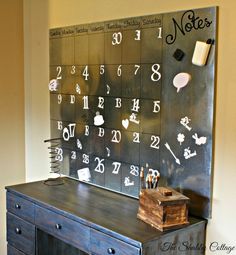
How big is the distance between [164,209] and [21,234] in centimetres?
107

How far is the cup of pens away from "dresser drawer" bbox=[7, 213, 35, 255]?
2.36 feet

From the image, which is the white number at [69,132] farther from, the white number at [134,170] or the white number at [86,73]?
the white number at [134,170]

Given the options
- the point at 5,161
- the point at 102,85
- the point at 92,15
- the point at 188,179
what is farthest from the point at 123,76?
the point at 5,161

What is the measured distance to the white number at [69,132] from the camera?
2768 mm

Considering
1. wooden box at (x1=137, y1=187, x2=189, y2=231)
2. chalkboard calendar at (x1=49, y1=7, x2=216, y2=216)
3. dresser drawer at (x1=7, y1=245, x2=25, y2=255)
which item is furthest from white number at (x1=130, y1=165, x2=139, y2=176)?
dresser drawer at (x1=7, y1=245, x2=25, y2=255)

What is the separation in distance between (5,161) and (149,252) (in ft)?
5.82

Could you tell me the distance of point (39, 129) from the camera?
3137 mm

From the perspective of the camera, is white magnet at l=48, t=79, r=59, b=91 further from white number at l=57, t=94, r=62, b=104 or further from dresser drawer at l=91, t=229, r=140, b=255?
dresser drawer at l=91, t=229, r=140, b=255

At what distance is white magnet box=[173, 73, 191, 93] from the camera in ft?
6.74

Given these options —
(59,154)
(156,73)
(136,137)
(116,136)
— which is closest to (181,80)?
(156,73)

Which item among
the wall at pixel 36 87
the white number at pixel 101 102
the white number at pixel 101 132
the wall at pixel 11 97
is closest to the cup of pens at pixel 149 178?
the white number at pixel 101 132

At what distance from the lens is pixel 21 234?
8.25 ft

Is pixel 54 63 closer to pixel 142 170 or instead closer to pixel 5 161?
pixel 5 161

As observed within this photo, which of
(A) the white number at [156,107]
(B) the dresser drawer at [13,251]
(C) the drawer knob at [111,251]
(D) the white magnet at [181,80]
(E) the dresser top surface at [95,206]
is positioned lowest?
(B) the dresser drawer at [13,251]
